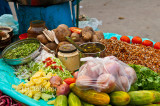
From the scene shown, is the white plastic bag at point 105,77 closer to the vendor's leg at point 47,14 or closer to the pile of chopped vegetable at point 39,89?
the pile of chopped vegetable at point 39,89

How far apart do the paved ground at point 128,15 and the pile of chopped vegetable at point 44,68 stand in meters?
3.40

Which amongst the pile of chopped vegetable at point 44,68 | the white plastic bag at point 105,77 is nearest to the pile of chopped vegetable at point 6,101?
the pile of chopped vegetable at point 44,68

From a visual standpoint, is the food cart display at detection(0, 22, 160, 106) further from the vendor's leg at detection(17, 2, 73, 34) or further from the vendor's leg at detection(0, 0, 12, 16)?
the vendor's leg at detection(0, 0, 12, 16)

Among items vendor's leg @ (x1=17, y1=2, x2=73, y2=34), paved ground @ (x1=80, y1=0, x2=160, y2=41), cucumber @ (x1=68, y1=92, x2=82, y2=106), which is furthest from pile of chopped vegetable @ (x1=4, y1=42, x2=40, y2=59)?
paved ground @ (x1=80, y1=0, x2=160, y2=41)

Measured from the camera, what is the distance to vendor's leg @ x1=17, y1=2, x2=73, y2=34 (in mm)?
3689

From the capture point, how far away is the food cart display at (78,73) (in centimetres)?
154

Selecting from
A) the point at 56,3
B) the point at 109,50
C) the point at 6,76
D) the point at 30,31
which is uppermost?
the point at 56,3

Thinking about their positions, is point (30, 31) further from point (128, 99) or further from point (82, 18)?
point (82, 18)

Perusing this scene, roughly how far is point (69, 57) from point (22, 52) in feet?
2.60

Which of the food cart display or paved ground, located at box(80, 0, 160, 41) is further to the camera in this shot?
paved ground, located at box(80, 0, 160, 41)

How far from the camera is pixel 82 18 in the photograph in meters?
5.89

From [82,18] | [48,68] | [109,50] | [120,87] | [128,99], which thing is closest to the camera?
[128,99]

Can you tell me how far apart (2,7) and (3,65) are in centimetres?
344

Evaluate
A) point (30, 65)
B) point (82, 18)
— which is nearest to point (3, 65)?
point (30, 65)
